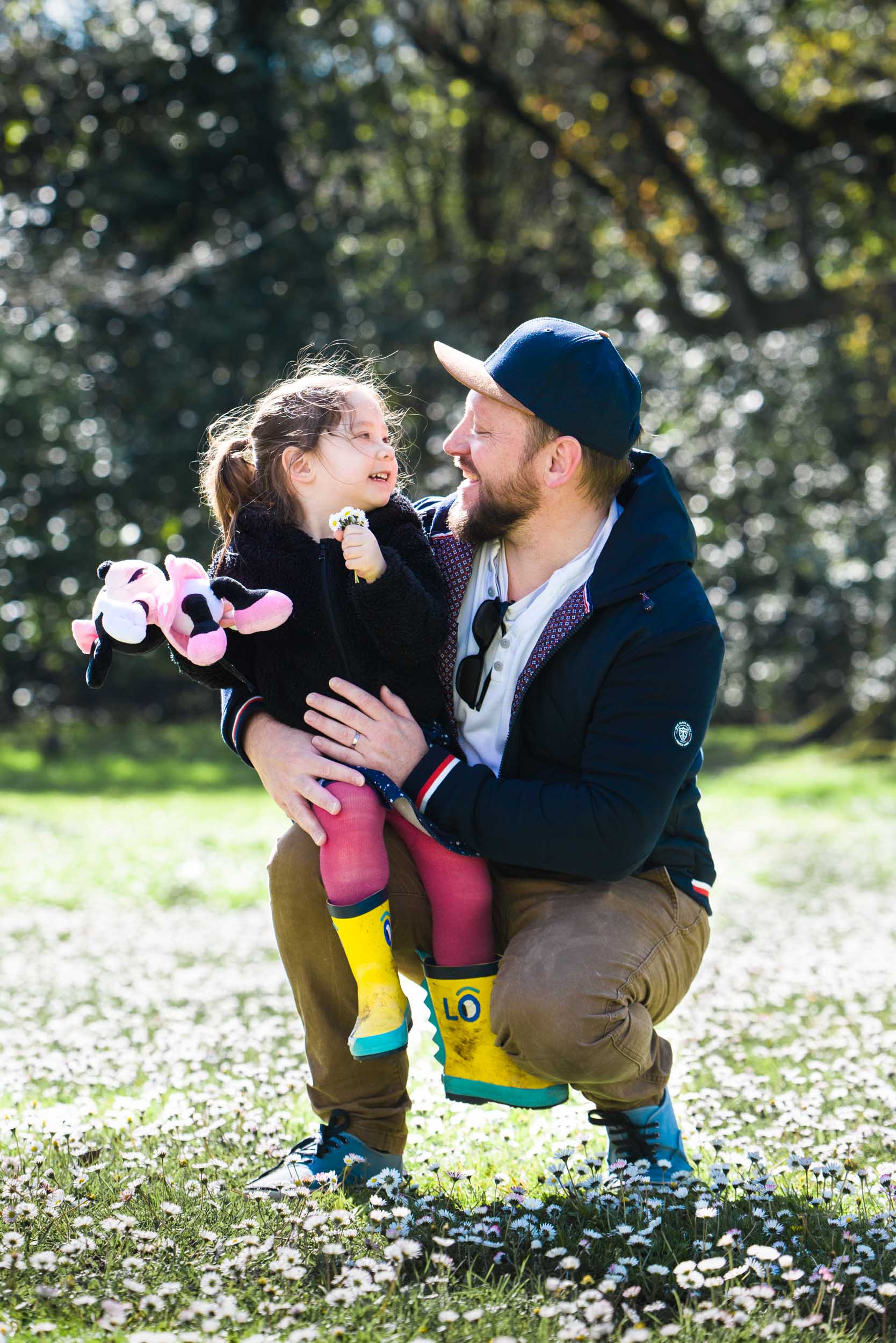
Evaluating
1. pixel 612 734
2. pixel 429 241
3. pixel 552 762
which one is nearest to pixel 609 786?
pixel 612 734

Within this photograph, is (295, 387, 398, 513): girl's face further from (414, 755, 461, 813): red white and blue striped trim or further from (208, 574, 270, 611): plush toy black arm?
(414, 755, 461, 813): red white and blue striped trim

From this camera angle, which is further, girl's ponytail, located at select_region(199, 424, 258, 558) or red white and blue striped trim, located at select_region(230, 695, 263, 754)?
girl's ponytail, located at select_region(199, 424, 258, 558)

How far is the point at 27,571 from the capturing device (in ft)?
53.6

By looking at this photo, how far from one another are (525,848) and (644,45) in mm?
12593

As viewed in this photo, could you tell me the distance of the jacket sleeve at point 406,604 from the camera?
322 cm

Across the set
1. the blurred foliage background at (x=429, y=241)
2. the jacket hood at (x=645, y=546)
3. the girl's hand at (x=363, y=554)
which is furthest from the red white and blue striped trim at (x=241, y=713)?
the blurred foliage background at (x=429, y=241)

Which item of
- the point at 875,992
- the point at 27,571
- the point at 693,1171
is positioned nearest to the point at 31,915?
the point at 875,992

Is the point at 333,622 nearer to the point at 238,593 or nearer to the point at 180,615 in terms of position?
the point at 238,593

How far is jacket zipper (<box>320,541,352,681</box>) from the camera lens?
3.33m

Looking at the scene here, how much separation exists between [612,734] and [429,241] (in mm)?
17690

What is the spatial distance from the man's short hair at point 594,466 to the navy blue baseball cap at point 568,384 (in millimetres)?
23

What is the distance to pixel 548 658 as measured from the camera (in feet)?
10.6

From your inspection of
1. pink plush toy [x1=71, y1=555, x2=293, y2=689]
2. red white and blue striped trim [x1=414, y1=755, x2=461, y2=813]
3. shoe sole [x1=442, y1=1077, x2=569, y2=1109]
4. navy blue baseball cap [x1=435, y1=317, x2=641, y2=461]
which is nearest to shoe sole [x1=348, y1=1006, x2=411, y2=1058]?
shoe sole [x1=442, y1=1077, x2=569, y2=1109]

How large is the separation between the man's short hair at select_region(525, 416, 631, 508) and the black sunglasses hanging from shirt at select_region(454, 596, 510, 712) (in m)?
0.37
